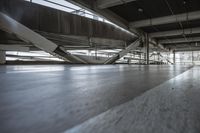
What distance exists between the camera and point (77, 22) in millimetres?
7246

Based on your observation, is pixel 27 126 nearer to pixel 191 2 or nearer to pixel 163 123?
pixel 163 123

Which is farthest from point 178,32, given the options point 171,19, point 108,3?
point 108,3

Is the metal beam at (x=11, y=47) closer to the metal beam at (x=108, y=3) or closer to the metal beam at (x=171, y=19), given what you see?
the metal beam at (x=108, y=3)

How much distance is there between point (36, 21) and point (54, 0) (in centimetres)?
136

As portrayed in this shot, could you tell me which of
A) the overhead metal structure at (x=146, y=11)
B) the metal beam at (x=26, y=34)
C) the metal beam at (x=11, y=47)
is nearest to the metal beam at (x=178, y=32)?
the overhead metal structure at (x=146, y=11)

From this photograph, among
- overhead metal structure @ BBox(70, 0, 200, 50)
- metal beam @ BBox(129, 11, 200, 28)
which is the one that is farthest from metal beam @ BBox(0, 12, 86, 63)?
metal beam @ BBox(129, 11, 200, 28)

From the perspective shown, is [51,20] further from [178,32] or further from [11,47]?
[178,32]

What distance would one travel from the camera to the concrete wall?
5.20 metres

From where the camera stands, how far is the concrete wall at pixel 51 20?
205 inches

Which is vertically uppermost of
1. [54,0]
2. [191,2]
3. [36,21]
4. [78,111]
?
[54,0]

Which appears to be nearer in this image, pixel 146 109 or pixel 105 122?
pixel 105 122

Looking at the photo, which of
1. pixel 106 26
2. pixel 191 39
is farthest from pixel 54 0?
pixel 191 39

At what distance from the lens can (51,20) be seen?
247 inches

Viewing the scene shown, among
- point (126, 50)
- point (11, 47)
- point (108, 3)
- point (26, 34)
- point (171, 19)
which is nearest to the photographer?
point (26, 34)
